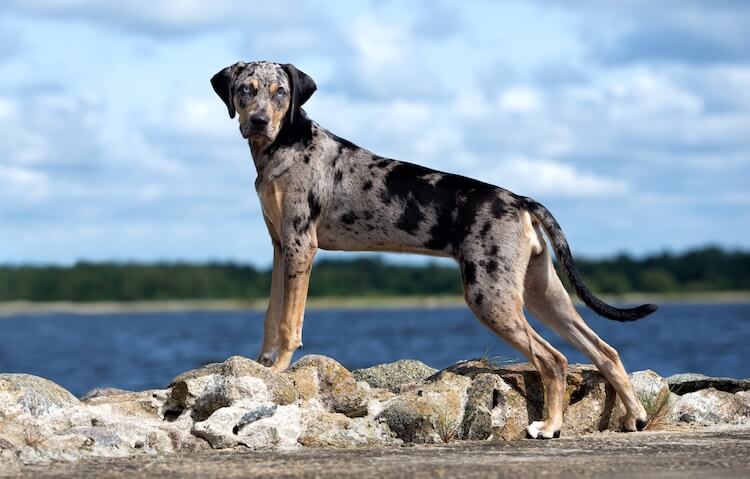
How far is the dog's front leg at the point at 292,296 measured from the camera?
1148 cm

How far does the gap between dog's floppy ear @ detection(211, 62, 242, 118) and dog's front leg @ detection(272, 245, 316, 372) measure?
1.57 metres

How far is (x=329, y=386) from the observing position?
11289mm

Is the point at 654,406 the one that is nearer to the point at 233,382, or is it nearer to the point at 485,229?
the point at 485,229

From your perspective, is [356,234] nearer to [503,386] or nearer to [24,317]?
[503,386]

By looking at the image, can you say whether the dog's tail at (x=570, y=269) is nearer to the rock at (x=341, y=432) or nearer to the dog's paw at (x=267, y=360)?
the rock at (x=341, y=432)

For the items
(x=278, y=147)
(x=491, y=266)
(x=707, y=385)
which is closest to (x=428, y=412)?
(x=491, y=266)

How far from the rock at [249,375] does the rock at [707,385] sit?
4490mm

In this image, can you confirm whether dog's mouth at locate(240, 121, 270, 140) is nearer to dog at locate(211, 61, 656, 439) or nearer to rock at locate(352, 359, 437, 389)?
dog at locate(211, 61, 656, 439)

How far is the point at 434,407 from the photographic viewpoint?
11016mm

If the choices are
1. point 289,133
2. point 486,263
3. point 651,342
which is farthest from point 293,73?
point 651,342

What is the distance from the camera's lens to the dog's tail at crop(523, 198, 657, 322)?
37.5 feet

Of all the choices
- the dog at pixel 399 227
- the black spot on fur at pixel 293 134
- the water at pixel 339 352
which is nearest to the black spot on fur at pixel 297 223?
the dog at pixel 399 227

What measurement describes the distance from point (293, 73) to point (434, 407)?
3.49 metres

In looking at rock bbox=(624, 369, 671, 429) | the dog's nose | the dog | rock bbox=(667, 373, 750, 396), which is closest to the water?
rock bbox=(667, 373, 750, 396)
